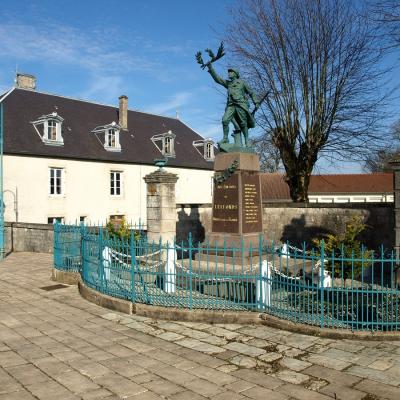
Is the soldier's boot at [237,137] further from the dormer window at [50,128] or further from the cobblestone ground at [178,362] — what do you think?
the dormer window at [50,128]

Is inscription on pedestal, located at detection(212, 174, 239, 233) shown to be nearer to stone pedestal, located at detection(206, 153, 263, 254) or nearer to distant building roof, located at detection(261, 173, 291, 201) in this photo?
stone pedestal, located at detection(206, 153, 263, 254)

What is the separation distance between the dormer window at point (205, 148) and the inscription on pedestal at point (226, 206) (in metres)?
26.5

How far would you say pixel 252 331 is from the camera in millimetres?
6418

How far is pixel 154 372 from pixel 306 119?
14.9 metres

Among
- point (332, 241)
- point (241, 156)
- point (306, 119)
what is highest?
point (306, 119)

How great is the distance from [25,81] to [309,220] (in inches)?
921

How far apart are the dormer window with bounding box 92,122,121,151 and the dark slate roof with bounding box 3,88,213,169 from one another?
390 millimetres

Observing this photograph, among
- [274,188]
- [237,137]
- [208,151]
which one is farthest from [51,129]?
[274,188]

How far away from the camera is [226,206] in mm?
10250

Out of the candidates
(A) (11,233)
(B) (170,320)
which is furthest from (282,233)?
(A) (11,233)

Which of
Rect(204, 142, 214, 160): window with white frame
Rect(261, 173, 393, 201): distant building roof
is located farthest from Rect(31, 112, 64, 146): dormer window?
Rect(261, 173, 393, 201): distant building roof

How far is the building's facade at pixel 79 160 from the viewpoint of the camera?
2381cm

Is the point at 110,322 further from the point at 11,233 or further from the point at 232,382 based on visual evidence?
the point at 11,233

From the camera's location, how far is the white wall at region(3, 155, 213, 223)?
76.6 feet
